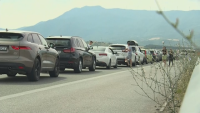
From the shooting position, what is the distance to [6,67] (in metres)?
14.3

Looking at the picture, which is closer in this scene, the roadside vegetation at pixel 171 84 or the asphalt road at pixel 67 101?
the roadside vegetation at pixel 171 84

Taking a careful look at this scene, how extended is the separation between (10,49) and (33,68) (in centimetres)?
97

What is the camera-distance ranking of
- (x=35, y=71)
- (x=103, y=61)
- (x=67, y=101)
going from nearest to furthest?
(x=67, y=101) → (x=35, y=71) → (x=103, y=61)

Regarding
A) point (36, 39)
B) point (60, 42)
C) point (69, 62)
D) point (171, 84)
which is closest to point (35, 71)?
point (36, 39)

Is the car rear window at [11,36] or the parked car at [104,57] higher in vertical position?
the car rear window at [11,36]

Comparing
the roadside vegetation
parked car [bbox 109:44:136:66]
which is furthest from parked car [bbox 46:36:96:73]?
parked car [bbox 109:44:136:66]

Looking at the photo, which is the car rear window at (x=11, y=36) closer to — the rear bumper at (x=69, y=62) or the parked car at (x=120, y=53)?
the rear bumper at (x=69, y=62)

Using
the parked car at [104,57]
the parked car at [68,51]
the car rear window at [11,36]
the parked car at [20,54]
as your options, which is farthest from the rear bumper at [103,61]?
the car rear window at [11,36]

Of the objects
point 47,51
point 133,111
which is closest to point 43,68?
point 47,51

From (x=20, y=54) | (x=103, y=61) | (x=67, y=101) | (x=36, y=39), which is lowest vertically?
(x=103, y=61)

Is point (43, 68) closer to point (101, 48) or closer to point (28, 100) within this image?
point (28, 100)

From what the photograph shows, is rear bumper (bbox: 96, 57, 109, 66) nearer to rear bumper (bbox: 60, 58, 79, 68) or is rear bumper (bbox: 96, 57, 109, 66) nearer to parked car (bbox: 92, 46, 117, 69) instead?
parked car (bbox: 92, 46, 117, 69)

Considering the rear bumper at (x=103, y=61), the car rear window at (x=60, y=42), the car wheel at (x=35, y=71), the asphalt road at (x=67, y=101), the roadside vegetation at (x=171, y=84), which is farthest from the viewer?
the rear bumper at (x=103, y=61)

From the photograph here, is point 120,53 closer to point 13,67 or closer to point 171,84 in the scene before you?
point 13,67
